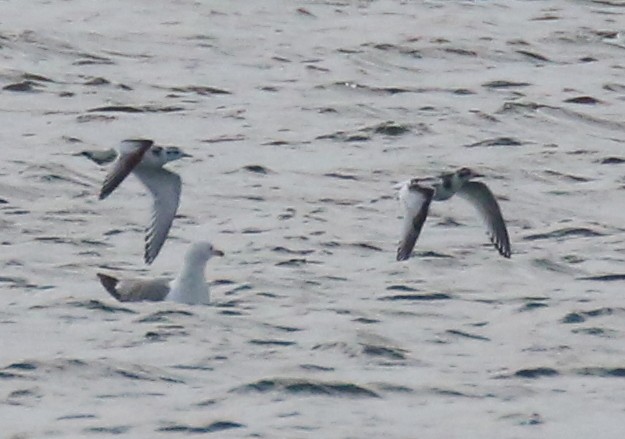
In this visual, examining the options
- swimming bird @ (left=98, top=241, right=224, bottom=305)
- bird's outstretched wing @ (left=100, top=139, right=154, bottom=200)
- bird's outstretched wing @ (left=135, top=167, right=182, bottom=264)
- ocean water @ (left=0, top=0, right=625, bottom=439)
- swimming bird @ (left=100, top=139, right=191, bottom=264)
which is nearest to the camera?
ocean water @ (left=0, top=0, right=625, bottom=439)

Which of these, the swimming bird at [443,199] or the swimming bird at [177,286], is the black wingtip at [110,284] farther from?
the swimming bird at [443,199]

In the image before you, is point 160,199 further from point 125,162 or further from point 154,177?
point 125,162

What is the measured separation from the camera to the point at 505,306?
15.7 m

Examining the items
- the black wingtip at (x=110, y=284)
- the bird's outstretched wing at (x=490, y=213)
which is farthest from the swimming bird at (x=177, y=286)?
the bird's outstretched wing at (x=490, y=213)

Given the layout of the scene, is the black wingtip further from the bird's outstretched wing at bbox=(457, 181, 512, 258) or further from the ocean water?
the bird's outstretched wing at bbox=(457, 181, 512, 258)

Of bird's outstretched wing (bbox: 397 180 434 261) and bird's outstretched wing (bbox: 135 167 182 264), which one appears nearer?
bird's outstretched wing (bbox: 397 180 434 261)

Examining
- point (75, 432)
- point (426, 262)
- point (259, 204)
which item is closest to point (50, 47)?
point (259, 204)

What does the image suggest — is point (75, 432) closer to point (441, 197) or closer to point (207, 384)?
point (207, 384)

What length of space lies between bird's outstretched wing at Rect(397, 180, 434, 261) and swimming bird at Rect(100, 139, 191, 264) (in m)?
1.66

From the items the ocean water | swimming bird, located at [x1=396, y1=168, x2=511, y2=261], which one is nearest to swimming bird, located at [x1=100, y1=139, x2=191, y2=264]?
the ocean water

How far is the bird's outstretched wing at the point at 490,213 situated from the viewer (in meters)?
16.5

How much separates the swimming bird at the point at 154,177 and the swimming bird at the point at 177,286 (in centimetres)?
58

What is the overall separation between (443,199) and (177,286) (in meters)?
2.12

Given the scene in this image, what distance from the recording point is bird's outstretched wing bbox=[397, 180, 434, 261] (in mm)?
14984
